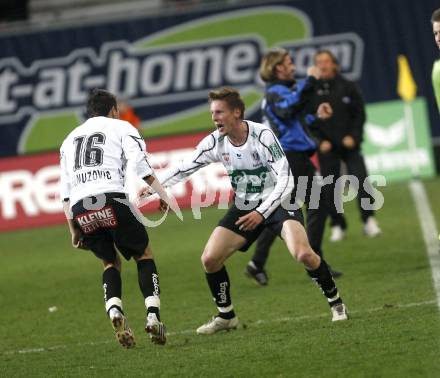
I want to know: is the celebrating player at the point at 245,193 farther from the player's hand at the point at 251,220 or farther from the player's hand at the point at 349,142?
the player's hand at the point at 349,142

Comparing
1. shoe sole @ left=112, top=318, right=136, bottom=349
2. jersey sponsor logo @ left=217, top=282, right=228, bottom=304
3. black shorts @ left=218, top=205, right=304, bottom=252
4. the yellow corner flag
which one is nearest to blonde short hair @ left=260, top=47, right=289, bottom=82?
black shorts @ left=218, top=205, right=304, bottom=252

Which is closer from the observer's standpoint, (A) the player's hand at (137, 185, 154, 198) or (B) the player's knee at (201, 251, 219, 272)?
(A) the player's hand at (137, 185, 154, 198)

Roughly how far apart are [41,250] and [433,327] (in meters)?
9.36

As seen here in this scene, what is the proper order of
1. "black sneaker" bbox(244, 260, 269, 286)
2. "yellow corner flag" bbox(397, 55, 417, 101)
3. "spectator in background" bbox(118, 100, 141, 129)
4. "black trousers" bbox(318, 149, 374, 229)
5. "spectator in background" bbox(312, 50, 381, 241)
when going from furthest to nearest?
"spectator in background" bbox(118, 100, 141, 129) → "yellow corner flag" bbox(397, 55, 417, 101) → "spectator in background" bbox(312, 50, 381, 241) → "black trousers" bbox(318, 149, 374, 229) → "black sneaker" bbox(244, 260, 269, 286)

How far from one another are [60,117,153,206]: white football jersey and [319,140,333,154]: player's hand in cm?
511

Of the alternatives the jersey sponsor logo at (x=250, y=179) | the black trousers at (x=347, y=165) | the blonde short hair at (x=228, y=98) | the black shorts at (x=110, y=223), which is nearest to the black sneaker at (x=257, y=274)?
the black trousers at (x=347, y=165)

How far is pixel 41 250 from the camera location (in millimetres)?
16094

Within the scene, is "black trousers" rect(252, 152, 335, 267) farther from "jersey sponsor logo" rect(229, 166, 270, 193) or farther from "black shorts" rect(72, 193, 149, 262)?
"black shorts" rect(72, 193, 149, 262)

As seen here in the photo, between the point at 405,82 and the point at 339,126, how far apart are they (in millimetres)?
8642

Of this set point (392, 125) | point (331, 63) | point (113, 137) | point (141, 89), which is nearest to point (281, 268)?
point (331, 63)

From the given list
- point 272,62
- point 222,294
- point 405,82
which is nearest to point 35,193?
point 405,82

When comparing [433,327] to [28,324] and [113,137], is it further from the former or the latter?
[28,324]

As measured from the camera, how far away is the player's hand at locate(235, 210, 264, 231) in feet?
26.5

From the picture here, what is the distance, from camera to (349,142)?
13125 millimetres
